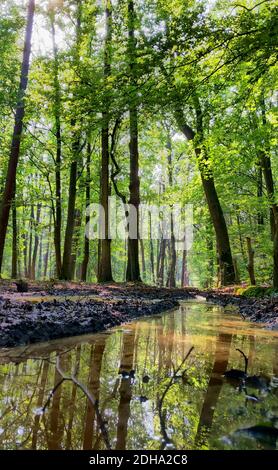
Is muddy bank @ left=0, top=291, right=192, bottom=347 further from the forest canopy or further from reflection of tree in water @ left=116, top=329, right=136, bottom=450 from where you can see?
the forest canopy

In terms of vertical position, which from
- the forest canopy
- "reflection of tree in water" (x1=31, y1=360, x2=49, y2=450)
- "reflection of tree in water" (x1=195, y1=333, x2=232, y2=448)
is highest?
the forest canopy

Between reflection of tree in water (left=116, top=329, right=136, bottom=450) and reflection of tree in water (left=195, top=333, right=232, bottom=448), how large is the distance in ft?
1.15

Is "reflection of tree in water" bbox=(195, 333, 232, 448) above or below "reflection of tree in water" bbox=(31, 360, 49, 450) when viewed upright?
below

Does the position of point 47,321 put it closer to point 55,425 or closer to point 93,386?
point 93,386

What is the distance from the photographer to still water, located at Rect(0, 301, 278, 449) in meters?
1.68

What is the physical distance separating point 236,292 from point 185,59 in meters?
9.73

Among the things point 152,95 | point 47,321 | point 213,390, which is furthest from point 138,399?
point 152,95

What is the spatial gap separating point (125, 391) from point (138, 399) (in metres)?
0.17

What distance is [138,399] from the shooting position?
224 centimetres

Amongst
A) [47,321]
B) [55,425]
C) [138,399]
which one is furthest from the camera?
[47,321]

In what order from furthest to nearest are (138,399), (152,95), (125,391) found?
(152,95) → (125,391) → (138,399)

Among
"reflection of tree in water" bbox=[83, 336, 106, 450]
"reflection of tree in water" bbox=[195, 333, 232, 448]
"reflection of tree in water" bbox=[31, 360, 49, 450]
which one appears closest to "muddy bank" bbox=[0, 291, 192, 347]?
"reflection of tree in water" bbox=[83, 336, 106, 450]

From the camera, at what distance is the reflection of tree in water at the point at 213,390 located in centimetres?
176
